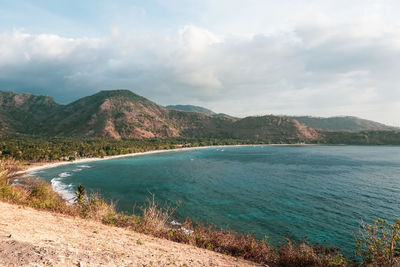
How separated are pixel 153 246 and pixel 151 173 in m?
61.6

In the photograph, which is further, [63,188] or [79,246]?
[63,188]

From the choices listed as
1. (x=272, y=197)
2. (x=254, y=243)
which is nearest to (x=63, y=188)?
(x=272, y=197)

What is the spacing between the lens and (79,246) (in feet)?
35.0

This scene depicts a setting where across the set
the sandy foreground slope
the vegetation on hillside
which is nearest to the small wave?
the vegetation on hillside

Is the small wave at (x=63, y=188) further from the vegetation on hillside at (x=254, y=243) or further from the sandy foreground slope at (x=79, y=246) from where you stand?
the sandy foreground slope at (x=79, y=246)

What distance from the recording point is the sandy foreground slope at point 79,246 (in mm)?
→ 8602

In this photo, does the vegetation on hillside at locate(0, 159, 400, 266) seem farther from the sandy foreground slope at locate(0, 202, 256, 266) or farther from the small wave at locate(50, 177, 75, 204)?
the small wave at locate(50, 177, 75, 204)

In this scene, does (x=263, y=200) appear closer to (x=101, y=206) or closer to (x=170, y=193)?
(x=170, y=193)

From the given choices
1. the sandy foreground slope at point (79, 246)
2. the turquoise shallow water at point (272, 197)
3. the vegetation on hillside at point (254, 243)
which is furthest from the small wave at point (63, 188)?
the sandy foreground slope at point (79, 246)

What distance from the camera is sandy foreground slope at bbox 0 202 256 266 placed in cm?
860

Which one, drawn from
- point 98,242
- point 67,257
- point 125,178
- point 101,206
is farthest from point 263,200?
point 125,178

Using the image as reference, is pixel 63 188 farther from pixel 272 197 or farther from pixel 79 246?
pixel 272 197

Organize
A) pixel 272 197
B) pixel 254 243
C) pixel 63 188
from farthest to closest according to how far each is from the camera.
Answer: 1. pixel 63 188
2. pixel 272 197
3. pixel 254 243

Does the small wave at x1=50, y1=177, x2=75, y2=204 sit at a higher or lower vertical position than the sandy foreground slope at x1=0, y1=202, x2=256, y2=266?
lower
